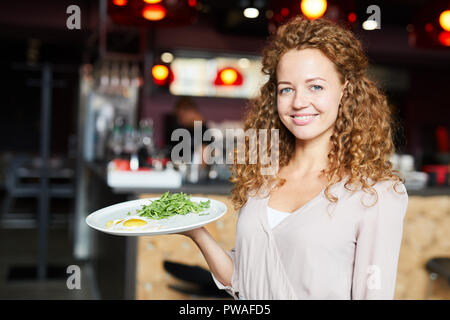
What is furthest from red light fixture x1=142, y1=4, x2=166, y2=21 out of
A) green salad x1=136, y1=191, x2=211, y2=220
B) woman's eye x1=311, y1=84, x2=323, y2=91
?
woman's eye x1=311, y1=84, x2=323, y2=91

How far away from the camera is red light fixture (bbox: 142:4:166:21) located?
2971 millimetres

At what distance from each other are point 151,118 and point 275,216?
22.3 ft

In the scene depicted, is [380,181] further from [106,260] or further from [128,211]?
[106,260]

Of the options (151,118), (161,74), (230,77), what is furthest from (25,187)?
(230,77)

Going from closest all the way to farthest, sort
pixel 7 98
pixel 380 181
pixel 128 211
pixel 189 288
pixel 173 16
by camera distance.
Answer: pixel 380 181
pixel 128 211
pixel 189 288
pixel 173 16
pixel 7 98

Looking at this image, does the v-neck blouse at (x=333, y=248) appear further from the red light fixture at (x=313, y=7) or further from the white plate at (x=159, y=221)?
the red light fixture at (x=313, y=7)

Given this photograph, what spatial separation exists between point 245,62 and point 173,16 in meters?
5.46

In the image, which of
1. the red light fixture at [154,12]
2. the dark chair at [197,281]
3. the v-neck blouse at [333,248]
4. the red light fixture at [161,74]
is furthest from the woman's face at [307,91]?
the red light fixture at [161,74]

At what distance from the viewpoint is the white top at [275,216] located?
1244mm

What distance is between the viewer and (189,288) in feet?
8.22

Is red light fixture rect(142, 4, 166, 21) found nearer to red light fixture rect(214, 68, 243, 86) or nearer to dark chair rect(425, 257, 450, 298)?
dark chair rect(425, 257, 450, 298)

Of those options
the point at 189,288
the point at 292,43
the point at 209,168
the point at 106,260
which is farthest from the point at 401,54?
the point at 292,43

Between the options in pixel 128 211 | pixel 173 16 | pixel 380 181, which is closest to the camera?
pixel 380 181

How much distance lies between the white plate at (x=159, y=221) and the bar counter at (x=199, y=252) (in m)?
1.16
